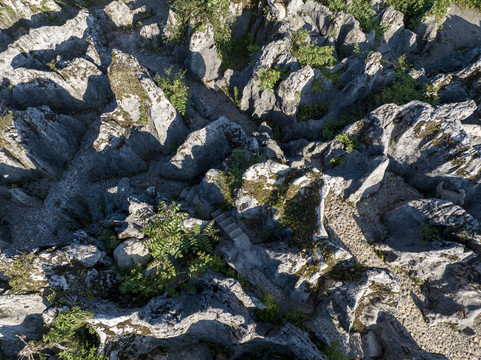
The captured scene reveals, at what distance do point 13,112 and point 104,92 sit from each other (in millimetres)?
7255

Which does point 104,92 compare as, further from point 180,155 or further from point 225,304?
point 225,304

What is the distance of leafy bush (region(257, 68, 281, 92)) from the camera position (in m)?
20.3

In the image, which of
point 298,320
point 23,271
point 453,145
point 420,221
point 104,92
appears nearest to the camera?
point 23,271

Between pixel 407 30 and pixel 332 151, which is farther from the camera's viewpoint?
pixel 407 30

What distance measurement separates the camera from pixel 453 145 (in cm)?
1546

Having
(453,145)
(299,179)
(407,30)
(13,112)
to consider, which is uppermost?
(13,112)

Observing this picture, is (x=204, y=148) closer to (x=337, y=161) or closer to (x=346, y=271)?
(x=337, y=161)

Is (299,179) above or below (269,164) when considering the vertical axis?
below

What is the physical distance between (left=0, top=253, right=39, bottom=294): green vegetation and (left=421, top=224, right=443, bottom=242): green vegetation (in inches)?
875

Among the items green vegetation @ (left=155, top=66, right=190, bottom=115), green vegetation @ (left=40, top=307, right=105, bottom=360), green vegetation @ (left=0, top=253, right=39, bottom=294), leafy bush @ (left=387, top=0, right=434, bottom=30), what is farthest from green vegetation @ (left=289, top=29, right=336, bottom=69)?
green vegetation @ (left=0, top=253, right=39, bottom=294)

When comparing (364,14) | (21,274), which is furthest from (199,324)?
→ (364,14)

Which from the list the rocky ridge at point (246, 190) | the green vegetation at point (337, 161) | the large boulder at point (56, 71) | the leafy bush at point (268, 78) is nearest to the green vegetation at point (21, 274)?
the rocky ridge at point (246, 190)

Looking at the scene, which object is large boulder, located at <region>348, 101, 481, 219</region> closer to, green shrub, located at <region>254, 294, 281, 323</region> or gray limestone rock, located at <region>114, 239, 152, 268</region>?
green shrub, located at <region>254, 294, 281, 323</region>

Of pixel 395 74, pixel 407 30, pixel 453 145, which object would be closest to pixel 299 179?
pixel 453 145
